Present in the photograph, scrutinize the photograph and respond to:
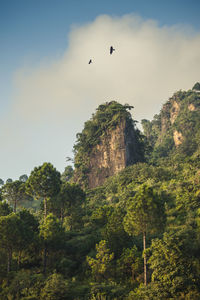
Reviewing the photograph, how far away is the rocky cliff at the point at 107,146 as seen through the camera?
246 feet

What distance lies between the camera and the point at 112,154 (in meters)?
76.2

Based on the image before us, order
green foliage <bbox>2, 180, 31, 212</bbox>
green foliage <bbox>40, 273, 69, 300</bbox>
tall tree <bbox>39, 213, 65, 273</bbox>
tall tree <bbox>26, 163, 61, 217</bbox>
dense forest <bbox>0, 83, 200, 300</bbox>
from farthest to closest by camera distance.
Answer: green foliage <bbox>2, 180, 31, 212</bbox>
tall tree <bbox>26, 163, 61, 217</bbox>
tall tree <bbox>39, 213, 65, 273</bbox>
green foliage <bbox>40, 273, 69, 300</bbox>
dense forest <bbox>0, 83, 200, 300</bbox>

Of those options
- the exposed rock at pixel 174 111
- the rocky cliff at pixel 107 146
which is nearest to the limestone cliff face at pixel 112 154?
the rocky cliff at pixel 107 146

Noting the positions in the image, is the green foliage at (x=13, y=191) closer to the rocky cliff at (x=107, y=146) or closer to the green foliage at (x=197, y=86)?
the rocky cliff at (x=107, y=146)

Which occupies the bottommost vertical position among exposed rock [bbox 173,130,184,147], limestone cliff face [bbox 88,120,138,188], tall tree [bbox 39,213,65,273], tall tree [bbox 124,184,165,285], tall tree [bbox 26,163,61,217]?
tall tree [bbox 39,213,65,273]

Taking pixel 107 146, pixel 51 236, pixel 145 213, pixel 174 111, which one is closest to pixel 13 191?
pixel 51 236

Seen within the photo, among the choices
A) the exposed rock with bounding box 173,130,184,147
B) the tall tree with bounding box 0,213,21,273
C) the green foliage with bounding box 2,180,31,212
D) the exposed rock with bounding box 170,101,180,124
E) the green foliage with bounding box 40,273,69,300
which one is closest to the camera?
the green foliage with bounding box 40,273,69,300

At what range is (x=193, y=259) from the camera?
23.1 m

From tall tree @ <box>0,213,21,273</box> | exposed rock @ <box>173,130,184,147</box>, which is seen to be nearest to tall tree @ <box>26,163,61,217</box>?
tall tree @ <box>0,213,21,273</box>

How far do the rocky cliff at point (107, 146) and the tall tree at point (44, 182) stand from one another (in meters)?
32.6

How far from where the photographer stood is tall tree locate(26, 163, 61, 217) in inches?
1641

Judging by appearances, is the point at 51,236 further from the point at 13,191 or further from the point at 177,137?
the point at 177,137

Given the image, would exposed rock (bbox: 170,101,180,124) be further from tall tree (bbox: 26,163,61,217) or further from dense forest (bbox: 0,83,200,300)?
tall tree (bbox: 26,163,61,217)

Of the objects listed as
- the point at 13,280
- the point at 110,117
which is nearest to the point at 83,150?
the point at 110,117
